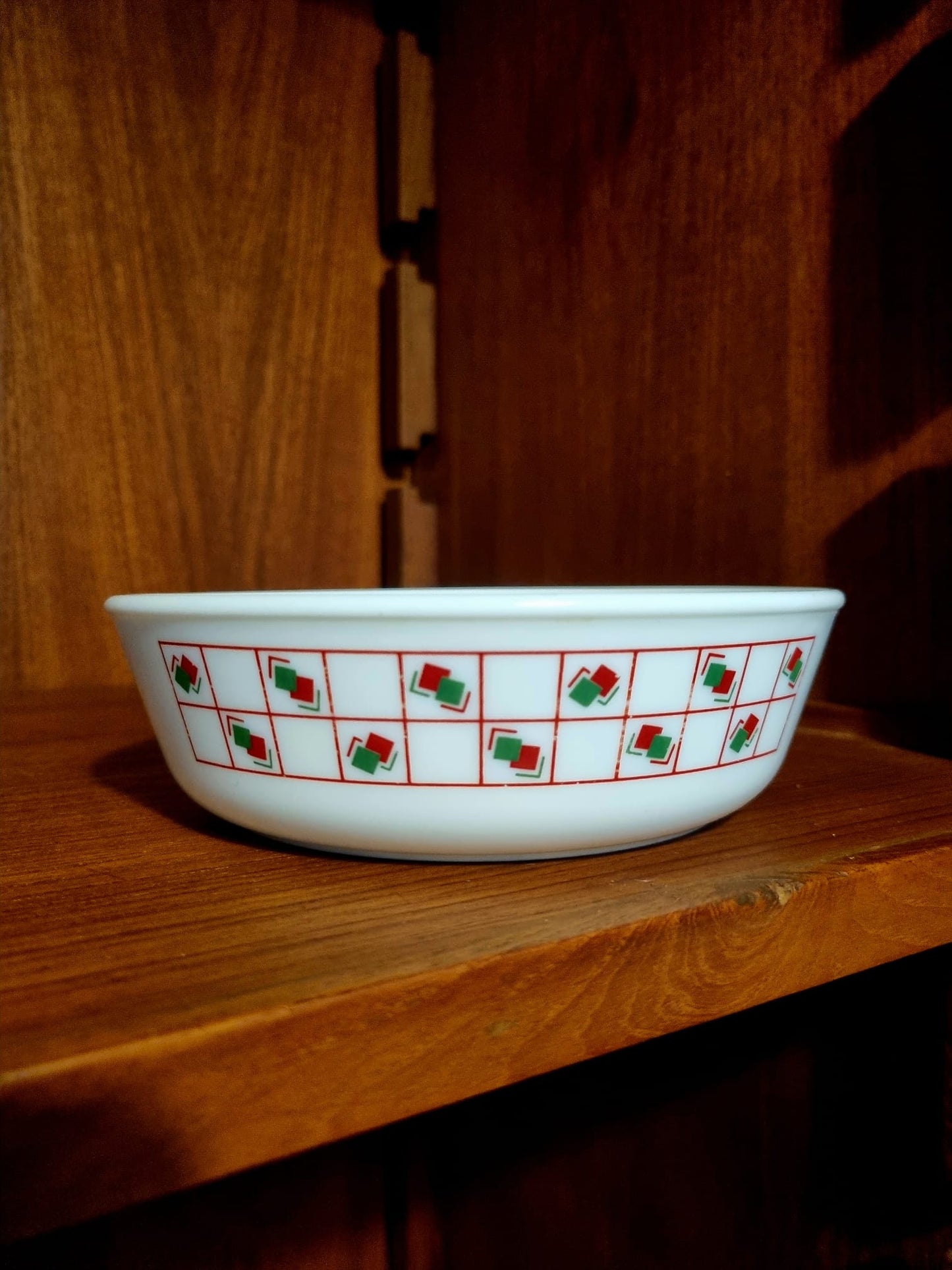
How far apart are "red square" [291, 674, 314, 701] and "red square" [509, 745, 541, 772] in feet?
0.20

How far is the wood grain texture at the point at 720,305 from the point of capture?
0.47 metres

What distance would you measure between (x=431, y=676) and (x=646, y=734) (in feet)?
0.22

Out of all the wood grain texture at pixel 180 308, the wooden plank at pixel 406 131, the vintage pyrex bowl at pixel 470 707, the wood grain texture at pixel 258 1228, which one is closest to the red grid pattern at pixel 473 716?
the vintage pyrex bowl at pixel 470 707

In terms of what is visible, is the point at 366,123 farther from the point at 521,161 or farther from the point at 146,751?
the point at 146,751

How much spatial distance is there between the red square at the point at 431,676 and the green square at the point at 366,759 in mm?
26

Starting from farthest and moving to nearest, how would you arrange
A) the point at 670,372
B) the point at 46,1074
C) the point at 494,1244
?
the point at 670,372
the point at 494,1244
the point at 46,1074

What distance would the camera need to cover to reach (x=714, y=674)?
27 cm

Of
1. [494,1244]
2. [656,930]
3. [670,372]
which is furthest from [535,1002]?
[670,372]

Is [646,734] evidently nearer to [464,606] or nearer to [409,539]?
[464,606]

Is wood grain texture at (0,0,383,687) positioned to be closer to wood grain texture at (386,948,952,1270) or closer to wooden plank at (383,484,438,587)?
wooden plank at (383,484,438,587)

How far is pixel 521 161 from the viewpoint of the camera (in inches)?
28.6

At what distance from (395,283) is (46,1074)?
783 mm

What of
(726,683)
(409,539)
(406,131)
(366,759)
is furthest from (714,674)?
(406,131)

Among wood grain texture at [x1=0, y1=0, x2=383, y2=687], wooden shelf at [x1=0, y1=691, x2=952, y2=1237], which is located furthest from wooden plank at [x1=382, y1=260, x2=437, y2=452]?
wooden shelf at [x1=0, y1=691, x2=952, y2=1237]
